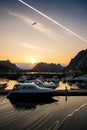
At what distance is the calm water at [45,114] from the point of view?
28109 mm

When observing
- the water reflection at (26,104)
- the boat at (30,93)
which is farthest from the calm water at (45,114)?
the boat at (30,93)

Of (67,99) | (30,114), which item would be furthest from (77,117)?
(67,99)

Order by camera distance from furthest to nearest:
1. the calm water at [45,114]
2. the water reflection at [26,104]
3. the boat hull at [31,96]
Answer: the boat hull at [31,96] < the water reflection at [26,104] < the calm water at [45,114]

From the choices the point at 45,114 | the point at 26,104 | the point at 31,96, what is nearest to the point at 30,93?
the point at 31,96

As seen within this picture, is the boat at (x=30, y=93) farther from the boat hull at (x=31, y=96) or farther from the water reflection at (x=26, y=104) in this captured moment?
the water reflection at (x=26, y=104)

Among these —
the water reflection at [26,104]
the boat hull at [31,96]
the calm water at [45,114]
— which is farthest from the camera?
the boat hull at [31,96]

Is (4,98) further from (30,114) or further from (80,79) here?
(80,79)

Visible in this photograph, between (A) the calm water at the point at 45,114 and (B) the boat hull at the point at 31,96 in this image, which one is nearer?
(A) the calm water at the point at 45,114

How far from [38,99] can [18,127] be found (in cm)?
1796

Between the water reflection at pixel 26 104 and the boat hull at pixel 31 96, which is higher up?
the boat hull at pixel 31 96

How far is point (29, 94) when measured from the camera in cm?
4522

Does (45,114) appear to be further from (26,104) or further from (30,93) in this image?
(30,93)

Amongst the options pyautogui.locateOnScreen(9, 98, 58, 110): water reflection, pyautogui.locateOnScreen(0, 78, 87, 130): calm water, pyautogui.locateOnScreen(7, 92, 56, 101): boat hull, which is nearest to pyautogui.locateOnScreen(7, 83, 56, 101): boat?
A: pyautogui.locateOnScreen(7, 92, 56, 101): boat hull

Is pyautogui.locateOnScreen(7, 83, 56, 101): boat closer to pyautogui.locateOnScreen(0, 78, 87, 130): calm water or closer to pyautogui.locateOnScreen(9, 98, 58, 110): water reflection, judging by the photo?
pyautogui.locateOnScreen(9, 98, 58, 110): water reflection
